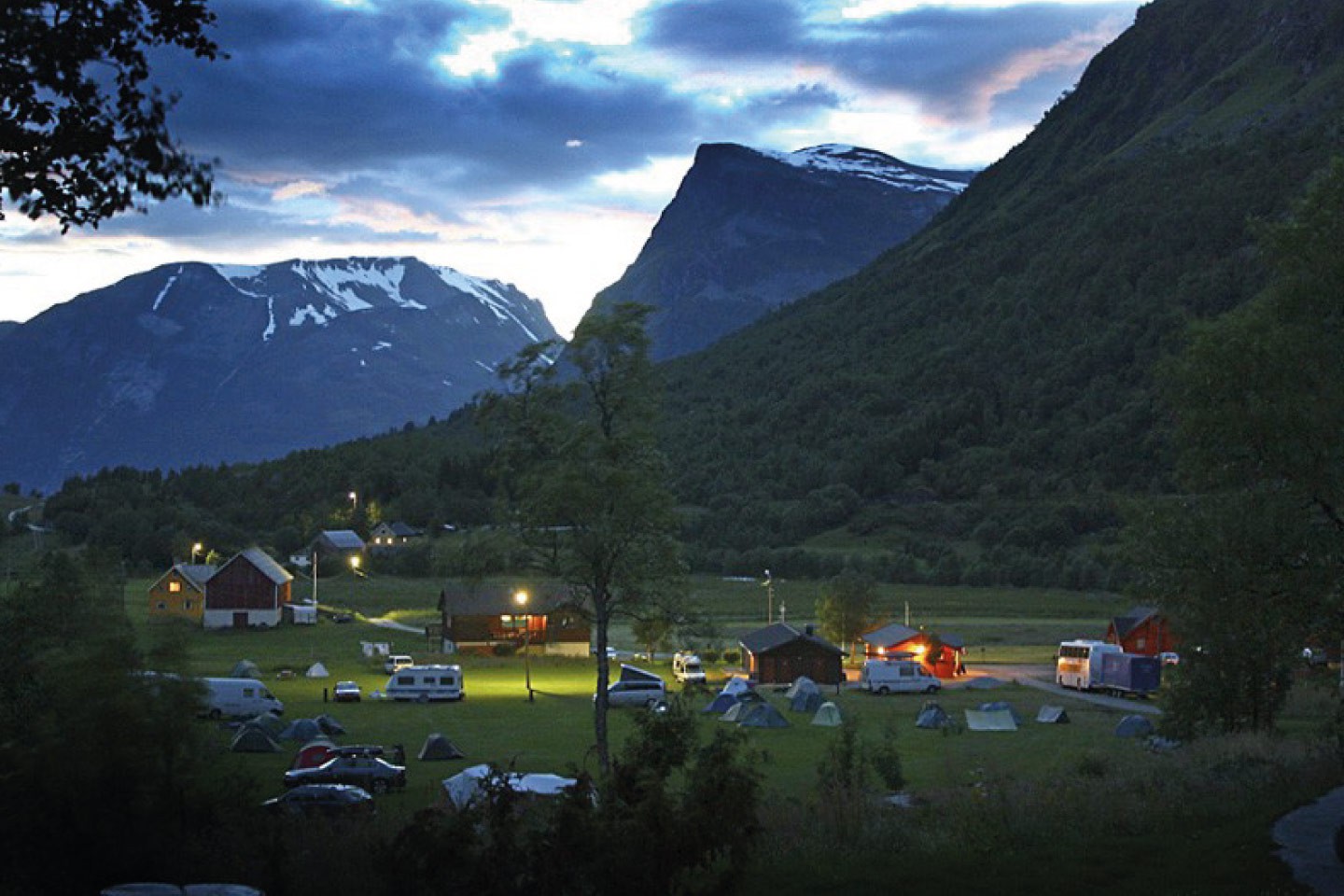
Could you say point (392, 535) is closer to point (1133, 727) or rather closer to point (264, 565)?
point (264, 565)

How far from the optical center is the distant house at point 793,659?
232 ft

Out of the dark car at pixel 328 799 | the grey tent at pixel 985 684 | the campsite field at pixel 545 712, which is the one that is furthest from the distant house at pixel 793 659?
the dark car at pixel 328 799

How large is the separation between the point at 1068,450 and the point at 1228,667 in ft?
508

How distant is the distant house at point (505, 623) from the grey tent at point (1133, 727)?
131 feet

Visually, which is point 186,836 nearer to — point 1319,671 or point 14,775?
point 14,775

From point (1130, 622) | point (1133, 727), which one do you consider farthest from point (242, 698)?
point (1130, 622)

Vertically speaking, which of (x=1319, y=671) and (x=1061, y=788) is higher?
(x=1319, y=671)

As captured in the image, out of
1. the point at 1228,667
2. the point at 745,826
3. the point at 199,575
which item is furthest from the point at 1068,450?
the point at 745,826

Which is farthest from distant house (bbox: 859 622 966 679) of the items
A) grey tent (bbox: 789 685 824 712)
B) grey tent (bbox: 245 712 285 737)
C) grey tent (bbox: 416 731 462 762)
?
grey tent (bbox: 416 731 462 762)

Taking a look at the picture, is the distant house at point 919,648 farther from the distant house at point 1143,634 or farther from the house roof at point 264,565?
the house roof at point 264,565

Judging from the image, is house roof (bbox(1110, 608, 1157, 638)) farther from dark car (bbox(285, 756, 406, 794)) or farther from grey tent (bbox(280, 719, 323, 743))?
dark car (bbox(285, 756, 406, 794))

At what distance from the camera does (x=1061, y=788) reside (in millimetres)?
20109

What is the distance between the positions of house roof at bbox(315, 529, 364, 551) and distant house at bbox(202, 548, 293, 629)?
206 feet

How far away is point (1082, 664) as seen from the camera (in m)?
68.0
